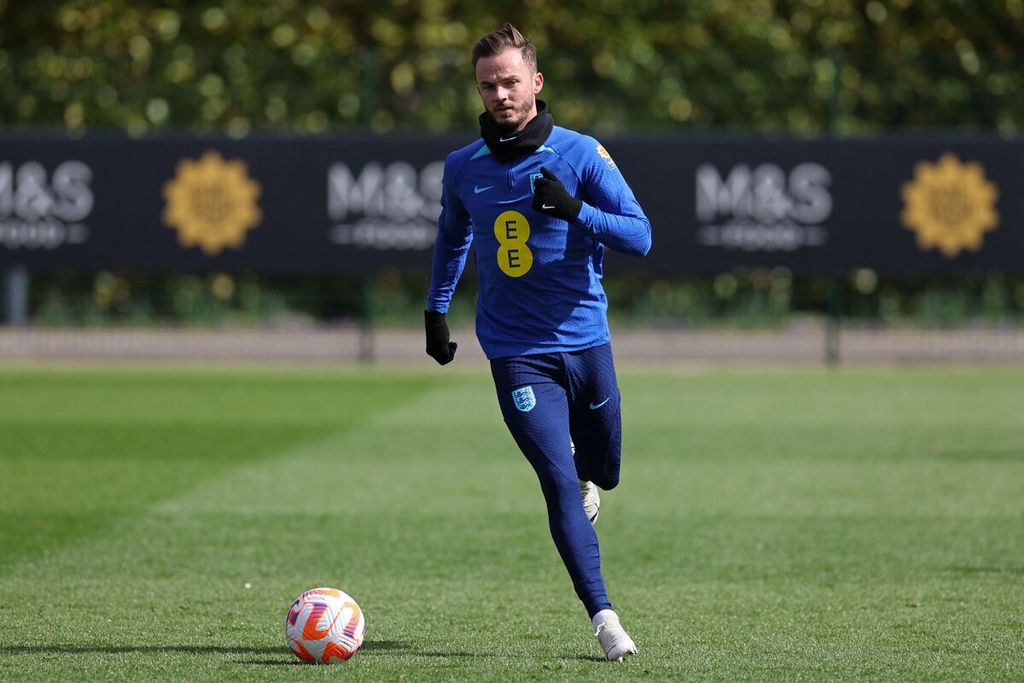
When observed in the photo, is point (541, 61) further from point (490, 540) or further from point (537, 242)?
point (537, 242)

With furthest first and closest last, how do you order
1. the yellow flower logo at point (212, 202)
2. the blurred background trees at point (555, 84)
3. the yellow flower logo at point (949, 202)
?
the blurred background trees at point (555, 84)
the yellow flower logo at point (212, 202)
the yellow flower logo at point (949, 202)

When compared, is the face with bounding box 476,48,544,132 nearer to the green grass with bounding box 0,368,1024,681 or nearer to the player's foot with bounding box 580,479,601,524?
the player's foot with bounding box 580,479,601,524

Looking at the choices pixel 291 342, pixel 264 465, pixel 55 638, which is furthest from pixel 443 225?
pixel 291 342

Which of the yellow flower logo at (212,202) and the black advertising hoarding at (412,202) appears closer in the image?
the black advertising hoarding at (412,202)

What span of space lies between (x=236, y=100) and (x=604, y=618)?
62.2 ft

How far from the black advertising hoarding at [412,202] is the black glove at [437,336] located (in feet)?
42.2

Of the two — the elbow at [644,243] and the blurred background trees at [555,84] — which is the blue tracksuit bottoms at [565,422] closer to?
the elbow at [644,243]

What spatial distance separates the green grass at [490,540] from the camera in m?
6.25

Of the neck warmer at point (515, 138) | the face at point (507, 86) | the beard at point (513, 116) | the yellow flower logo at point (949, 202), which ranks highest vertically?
the face at point (507, 86)

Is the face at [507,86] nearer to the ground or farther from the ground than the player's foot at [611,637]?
farther from the ground

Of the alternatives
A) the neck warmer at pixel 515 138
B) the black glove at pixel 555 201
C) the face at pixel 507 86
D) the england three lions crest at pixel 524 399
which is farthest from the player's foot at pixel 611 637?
the face at pixel 507 86

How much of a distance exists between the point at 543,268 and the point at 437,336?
622 mm

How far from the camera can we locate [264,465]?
1205 cm

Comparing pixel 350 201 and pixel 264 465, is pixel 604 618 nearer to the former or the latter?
pixel 264 465
